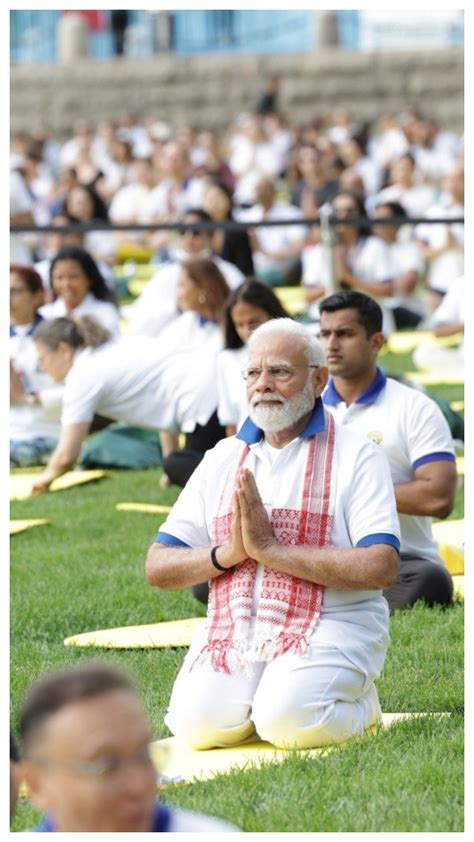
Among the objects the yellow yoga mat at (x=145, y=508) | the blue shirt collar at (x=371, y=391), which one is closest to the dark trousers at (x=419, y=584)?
the blue shirt collar at (x=371, y=391)

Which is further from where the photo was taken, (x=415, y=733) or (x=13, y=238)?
(x=13, y=238)

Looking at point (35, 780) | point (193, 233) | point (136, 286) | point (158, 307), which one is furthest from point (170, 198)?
point (35, 780)

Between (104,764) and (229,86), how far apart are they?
2864 cm

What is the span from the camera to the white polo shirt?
607 centimetres

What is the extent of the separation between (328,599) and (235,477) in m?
0.46

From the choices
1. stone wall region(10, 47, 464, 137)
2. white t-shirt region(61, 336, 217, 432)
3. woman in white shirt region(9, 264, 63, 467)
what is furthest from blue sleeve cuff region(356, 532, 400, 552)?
stone wall region(10, 47, 464, 137)

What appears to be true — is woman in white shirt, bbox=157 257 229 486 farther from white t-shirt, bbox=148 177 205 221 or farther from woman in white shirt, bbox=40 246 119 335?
white t-shirt, bbox=148 177 205 221

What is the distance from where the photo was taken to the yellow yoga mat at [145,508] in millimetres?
8602

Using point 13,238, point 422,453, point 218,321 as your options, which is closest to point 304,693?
point 422,453

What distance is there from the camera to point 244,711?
15.4 ft

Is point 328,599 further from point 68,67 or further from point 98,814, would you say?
point 68,67

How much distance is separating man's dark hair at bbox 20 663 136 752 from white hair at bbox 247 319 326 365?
2.52 meters

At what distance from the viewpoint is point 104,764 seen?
2225 mm

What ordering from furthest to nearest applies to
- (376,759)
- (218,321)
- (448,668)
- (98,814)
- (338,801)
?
(218,321), (448,668), (376,759), (338,801), (98,814)
